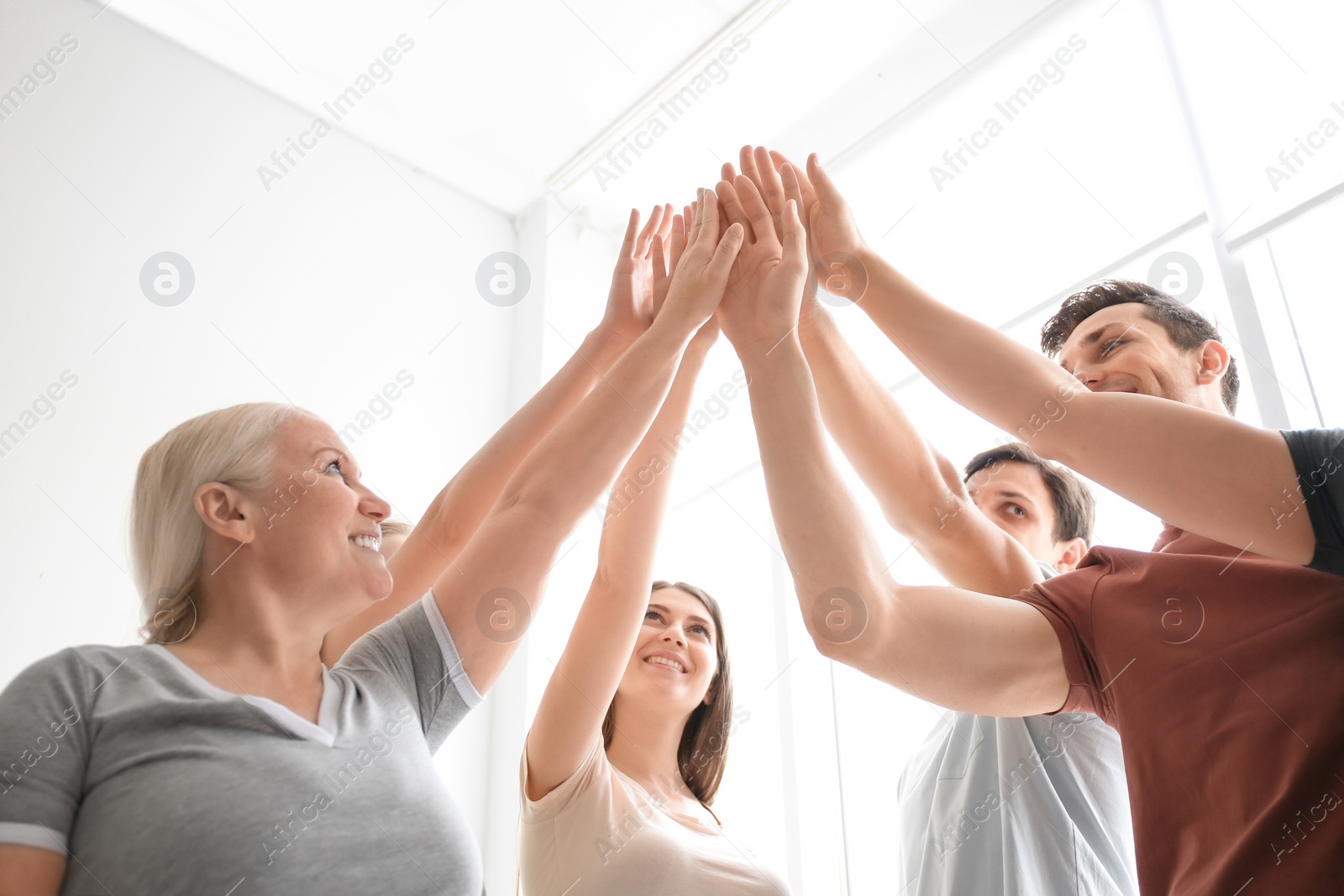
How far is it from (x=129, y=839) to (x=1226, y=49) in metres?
2.90

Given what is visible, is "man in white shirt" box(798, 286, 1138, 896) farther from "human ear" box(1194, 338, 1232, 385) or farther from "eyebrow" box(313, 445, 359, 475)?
"eyebrow" box(313, 445, 359, 475)

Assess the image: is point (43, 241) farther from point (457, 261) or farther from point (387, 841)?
point (387, 841)

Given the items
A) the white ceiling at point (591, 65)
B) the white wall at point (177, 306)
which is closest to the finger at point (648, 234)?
the white wall at point (177, 306)

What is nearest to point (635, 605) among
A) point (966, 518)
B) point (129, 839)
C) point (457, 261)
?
point (966, 518)

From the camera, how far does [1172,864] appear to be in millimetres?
881

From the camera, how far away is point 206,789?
0.83m

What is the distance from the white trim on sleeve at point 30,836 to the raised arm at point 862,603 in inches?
27.2

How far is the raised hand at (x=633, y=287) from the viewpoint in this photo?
1480 mm

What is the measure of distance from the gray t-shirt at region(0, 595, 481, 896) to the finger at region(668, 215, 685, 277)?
0.86 meters

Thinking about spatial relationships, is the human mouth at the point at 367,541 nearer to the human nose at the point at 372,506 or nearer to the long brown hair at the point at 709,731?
the human nose at the point at 372,506

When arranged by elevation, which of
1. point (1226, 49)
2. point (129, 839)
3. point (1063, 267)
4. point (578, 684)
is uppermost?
point (1226, 49)

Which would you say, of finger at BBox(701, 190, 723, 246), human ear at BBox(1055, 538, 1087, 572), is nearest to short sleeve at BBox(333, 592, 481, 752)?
finger at BBox(701, 190, 723, 246)

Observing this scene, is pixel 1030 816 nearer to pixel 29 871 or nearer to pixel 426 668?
pixel 426 668

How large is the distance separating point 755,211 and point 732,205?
0.06m
